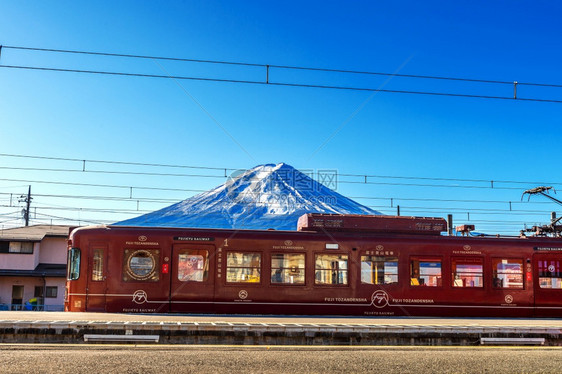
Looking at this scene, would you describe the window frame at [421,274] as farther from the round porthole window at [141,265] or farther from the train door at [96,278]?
the train door at [96,278]

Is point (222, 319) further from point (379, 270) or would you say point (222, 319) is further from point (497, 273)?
point (497, 273)

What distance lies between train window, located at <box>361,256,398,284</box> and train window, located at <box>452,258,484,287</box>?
222 centimetres

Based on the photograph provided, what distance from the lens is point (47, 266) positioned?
42.7m

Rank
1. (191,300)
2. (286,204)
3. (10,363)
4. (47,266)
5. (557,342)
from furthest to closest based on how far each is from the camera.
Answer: (286,204) < (47,266) < (191,300) < (557,342) < (10,363)

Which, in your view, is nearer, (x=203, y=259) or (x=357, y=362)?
(x=357, y=362)

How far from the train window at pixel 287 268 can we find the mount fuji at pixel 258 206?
76.0 metres

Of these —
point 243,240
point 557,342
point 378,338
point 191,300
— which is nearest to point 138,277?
point 191,300

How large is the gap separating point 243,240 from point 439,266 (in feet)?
23.0

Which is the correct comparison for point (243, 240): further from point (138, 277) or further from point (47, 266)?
point (47, 266)

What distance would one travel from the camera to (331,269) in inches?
779

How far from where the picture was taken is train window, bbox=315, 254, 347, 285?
19672 mm

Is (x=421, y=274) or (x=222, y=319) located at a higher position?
(x=421, y=274)

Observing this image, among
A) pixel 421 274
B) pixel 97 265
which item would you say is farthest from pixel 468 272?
pixel 97 265

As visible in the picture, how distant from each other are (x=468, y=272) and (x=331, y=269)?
5002mm
